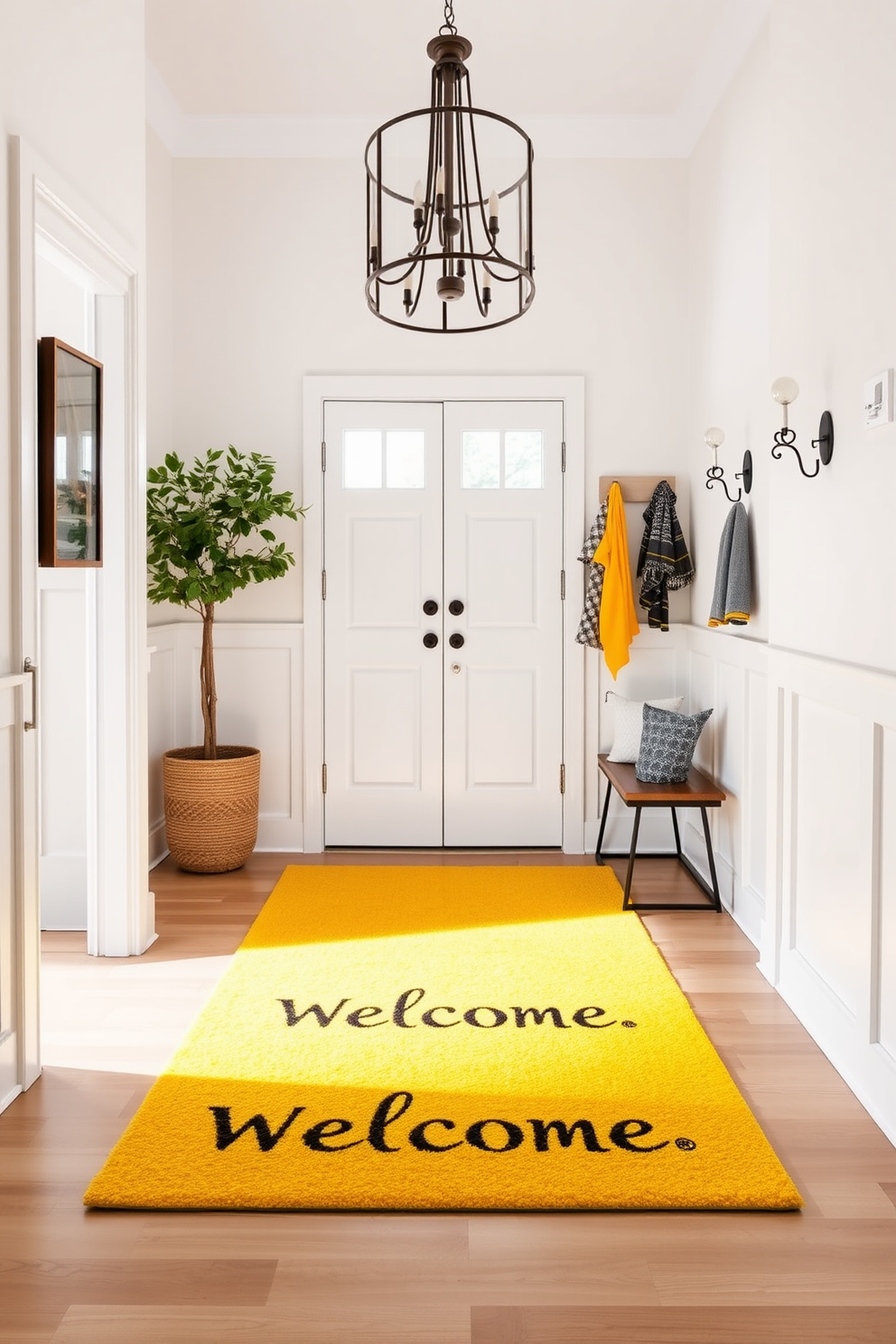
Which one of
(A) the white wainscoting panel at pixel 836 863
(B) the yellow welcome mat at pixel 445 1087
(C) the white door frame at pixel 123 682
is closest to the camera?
(B) the yellow welcome mat at pixel 445 1087

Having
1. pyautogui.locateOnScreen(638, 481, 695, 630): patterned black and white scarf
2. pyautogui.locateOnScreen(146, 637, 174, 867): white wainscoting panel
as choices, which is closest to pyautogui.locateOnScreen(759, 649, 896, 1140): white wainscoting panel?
pyautogui.locateOnScreen(638, 481, 695, 630): patterned black and white scarf

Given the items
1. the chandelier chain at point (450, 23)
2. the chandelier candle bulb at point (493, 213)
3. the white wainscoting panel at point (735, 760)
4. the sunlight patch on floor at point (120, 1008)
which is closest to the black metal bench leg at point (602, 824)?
the white wainscoting panel at point (735, 760)

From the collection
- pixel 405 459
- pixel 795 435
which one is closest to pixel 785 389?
pixel 795 435

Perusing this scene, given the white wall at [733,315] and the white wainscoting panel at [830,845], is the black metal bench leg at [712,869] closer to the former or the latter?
the white wall at [733,315]

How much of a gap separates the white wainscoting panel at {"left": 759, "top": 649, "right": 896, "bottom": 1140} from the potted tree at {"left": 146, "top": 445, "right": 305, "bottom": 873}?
84.2 inches

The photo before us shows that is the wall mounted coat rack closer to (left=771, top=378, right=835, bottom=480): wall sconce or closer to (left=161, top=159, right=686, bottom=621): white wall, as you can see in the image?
(left=161, top=159, right=686, bottom=621): white wall

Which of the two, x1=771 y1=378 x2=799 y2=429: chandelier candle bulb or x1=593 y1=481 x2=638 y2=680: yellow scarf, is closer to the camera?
x1=771 y1=378 x2=799 y2=429: chandelier candle bulb

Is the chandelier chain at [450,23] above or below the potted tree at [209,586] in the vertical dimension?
above

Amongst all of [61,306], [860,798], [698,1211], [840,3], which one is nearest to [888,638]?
[860,798]

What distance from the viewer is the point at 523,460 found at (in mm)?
4801

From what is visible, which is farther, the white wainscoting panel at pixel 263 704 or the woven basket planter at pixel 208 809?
the white wainscoting panel at pixel 263 704

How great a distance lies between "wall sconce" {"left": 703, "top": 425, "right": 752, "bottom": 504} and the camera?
381 centimetres

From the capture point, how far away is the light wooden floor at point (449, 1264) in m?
1.70

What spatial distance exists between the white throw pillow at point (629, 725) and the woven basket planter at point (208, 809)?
153 cm
